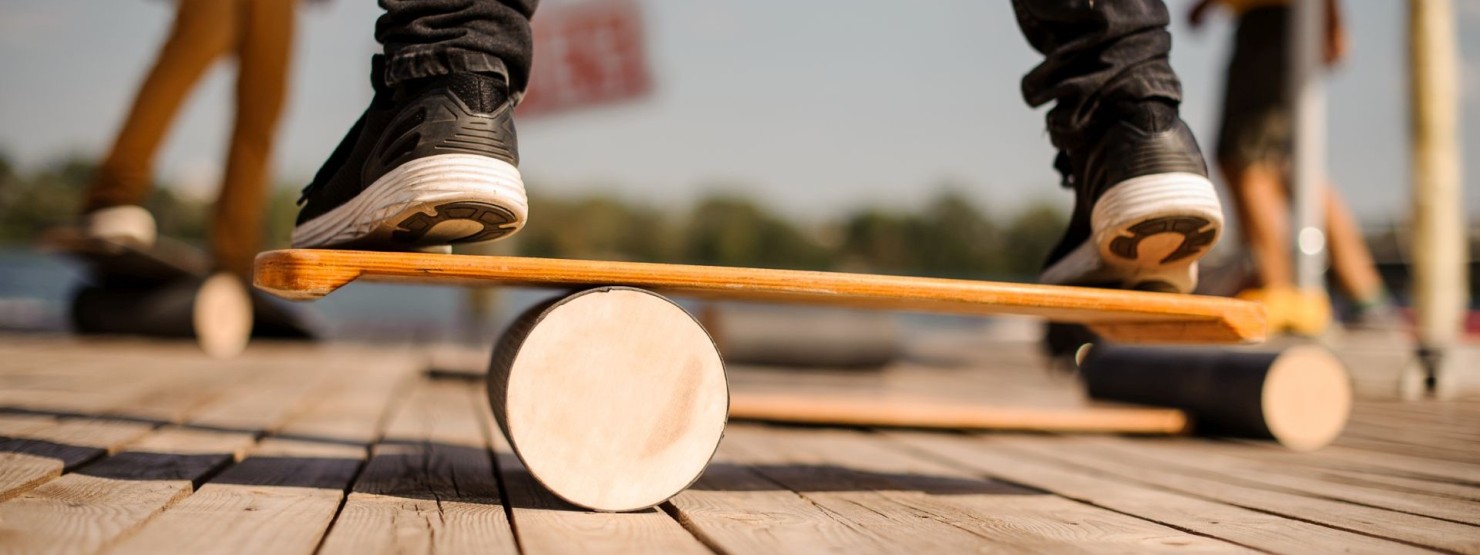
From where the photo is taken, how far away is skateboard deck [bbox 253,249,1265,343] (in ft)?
3.75

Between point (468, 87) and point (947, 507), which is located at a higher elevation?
point (468, 87)

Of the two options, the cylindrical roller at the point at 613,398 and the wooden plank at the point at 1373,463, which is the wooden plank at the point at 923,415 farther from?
the cylindrical roller at the point at 613,398

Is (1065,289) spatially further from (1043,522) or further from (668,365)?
(668,365)

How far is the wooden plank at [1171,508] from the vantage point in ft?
3.74

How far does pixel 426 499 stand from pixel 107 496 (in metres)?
0.36

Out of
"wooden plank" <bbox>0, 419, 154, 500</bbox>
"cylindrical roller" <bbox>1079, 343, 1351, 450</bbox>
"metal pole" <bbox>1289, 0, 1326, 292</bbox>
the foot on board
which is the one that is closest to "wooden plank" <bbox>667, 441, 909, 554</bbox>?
"wooden plank" <bbox>0, 419, 154, 500</bbox>

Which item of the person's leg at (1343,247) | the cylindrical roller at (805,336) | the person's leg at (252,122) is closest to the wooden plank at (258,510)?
the person's leg at (252,122)

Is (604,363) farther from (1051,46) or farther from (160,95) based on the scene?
(160,95)

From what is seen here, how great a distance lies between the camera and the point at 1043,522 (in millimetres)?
1243

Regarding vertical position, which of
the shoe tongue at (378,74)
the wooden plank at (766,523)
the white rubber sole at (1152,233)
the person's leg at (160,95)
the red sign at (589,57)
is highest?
the red sign at (589,57)

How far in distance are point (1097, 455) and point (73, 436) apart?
1885 mm

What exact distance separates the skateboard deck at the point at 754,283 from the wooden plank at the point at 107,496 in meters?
0.28

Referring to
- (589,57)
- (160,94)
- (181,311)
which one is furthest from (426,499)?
(589,57)

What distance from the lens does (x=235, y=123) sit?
11.6 feet
